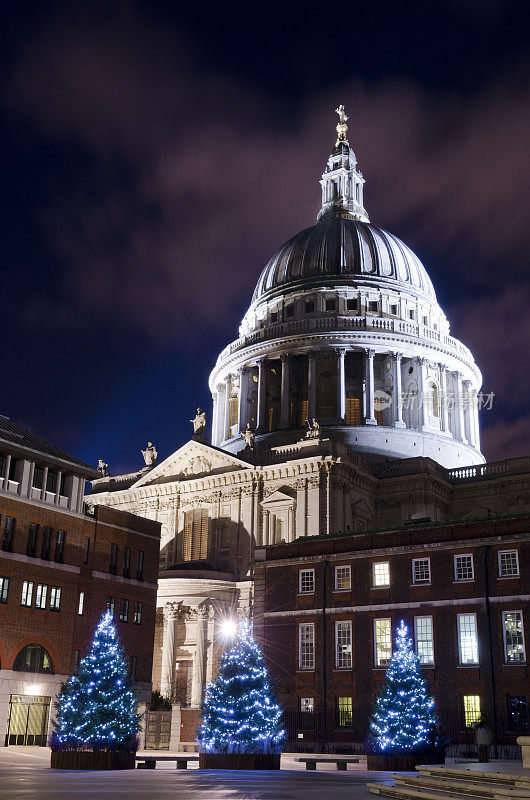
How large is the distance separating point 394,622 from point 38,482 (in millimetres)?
20490

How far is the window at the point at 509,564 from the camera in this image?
43.0m

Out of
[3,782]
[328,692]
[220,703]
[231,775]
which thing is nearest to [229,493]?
[328,692]

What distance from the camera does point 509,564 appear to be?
43250 millimetres

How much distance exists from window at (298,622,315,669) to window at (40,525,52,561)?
14.1m

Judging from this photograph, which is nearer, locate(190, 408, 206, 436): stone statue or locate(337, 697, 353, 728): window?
locate(337, 697, 353, 728): window

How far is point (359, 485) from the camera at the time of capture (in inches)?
2854

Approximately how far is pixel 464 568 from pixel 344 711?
950cm

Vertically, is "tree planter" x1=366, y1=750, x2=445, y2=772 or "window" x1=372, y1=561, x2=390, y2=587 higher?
"window" x1=372, y1=561, x2=390, y2=587

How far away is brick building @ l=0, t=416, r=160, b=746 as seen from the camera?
45.0 m

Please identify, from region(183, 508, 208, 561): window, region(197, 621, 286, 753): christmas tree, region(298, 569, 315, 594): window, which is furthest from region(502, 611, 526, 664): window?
region(183, 508, 208, 561): window

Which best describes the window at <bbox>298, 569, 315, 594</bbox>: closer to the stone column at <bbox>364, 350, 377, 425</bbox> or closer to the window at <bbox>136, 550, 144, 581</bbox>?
the window at <bbox>136, 550, 144, 581</bbox>

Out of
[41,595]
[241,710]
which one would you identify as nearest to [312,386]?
[41,595]

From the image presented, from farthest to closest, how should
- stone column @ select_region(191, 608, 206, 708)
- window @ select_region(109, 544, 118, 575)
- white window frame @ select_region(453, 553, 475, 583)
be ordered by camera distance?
stone column @ select_region(191, 608, 206, 708) < window @ select_region(109, 544, 118, 575) < white window frame @ select_region(453, 553, 475, 583)

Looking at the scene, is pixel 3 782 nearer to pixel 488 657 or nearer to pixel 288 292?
pixel 488 657
